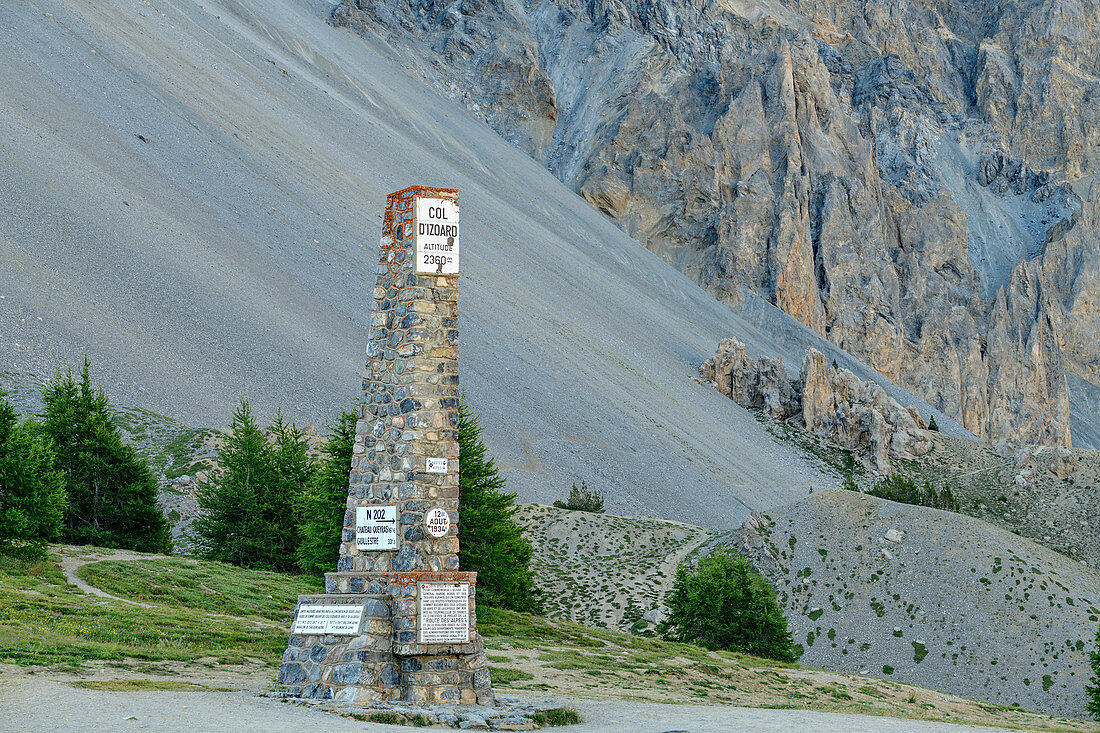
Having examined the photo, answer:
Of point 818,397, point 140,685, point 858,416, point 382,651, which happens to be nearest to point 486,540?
point 382,651

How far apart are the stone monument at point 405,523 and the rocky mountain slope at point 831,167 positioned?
386 ft

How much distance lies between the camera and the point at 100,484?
34.2 m

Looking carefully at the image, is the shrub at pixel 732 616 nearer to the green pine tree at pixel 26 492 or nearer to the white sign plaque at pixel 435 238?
the green pine tree at pixel 26 492

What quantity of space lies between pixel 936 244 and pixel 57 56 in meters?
122

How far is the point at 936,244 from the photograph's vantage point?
479 feet

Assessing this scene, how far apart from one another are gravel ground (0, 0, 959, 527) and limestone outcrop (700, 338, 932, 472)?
3.90 metres

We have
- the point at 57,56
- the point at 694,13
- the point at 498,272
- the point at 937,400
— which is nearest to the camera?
the point at 57,56

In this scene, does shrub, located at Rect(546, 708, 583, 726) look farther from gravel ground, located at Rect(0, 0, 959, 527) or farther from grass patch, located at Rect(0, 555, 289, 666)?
gravel ground, located at Rect(0, 0, 959, 527)

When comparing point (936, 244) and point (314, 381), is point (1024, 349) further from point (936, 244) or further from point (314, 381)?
point (314, 381)

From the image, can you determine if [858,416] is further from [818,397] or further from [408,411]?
[408,411]

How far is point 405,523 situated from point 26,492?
16.6 m

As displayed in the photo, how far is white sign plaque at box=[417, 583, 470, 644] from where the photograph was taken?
14.6m

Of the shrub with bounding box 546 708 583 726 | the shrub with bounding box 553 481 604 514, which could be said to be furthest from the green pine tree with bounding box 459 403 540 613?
the shrub with bounding box 546 708 583 726

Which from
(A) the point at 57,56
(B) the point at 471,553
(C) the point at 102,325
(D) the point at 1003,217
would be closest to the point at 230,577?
(B) the point at 471,553
